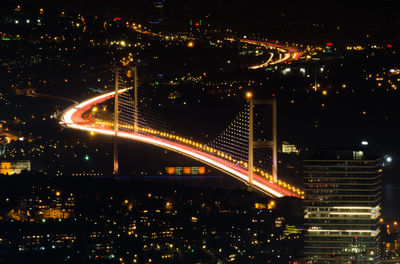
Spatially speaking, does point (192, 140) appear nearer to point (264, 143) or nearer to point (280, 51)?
point (264, 143)

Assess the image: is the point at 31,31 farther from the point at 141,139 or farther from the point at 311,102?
the point at 311,102

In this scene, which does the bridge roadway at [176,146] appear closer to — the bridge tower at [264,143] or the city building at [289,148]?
the bridge tower at [264,143]

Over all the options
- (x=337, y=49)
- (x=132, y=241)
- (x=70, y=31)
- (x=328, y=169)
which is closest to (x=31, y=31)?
(x=70, y=31)

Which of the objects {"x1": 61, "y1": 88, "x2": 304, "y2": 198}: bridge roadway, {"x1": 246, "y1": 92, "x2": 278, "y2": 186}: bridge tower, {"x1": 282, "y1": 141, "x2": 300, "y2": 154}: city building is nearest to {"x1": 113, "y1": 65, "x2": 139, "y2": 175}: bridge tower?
{"x1": 61, "y1": 88, "x2": 304, "y2": 198}: bridge roadway

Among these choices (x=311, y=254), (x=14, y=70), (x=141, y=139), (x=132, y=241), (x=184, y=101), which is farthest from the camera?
(x=14, y=70)

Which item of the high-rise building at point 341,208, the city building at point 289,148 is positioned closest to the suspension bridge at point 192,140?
the city building at point 289,148

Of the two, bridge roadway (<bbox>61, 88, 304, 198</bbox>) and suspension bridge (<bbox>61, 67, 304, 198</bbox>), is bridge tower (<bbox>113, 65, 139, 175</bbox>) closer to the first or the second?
suspension bridge (<bbox>61, 67, 304, 198</bbox>)

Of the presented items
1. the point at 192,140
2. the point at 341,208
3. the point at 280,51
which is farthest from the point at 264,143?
the point at 280,51

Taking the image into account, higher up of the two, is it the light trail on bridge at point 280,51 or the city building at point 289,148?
the light trail on bridge at point 280,51
